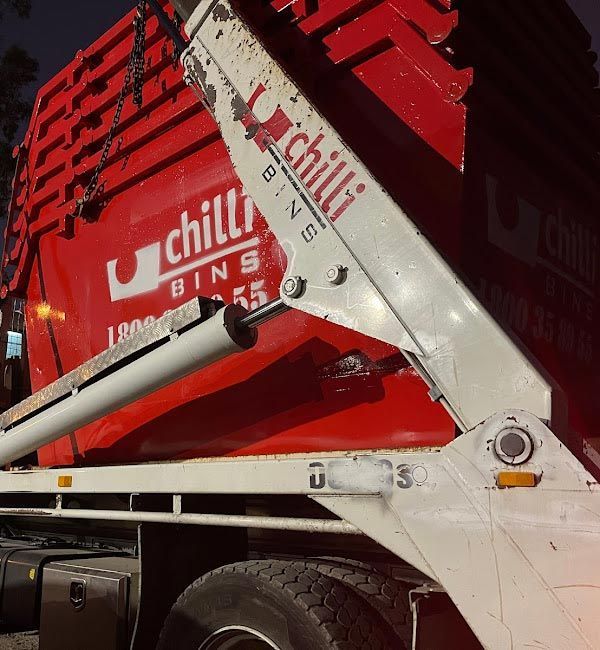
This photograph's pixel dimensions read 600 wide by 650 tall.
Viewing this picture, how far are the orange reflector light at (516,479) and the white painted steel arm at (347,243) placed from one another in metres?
0.14

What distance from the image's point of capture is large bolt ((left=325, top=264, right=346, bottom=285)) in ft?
6.81

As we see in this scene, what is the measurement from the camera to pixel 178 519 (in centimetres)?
252

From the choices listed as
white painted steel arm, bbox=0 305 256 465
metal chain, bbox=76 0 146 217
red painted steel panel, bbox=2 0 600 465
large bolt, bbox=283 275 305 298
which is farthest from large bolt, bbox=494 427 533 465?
metal chain, bbox=76 0 146 217

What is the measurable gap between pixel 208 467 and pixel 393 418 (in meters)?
0.63

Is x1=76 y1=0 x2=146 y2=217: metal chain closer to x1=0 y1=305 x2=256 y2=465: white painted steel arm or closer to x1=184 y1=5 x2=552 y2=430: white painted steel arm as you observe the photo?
x1=184 y1=5 x2=552 y2=430: white painted steel arm

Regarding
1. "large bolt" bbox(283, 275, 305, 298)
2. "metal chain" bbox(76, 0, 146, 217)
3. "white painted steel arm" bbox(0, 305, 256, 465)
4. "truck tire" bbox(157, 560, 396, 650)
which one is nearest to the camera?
"truck tire" bbox(157, 560, 396, 650)

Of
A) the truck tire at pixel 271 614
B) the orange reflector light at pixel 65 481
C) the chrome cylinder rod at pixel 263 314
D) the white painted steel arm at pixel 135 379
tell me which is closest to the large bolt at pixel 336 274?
the chrome cylinder rod at pixel 263 314

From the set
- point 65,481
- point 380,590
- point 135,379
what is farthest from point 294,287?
point 65,481

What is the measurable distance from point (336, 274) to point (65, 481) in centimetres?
162

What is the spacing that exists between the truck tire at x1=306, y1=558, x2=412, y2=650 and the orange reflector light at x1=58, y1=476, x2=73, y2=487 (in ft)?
3.76

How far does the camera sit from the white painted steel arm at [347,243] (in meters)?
1.76

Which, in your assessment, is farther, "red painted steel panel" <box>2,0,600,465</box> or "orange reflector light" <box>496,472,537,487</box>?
"red painted steel panel" <box>2,0,600,465</box>

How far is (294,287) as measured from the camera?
2.17 metres

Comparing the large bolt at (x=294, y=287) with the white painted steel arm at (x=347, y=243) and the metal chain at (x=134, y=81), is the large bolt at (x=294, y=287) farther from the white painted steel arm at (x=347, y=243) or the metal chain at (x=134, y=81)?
the metal chain at (x=134, y=81)
